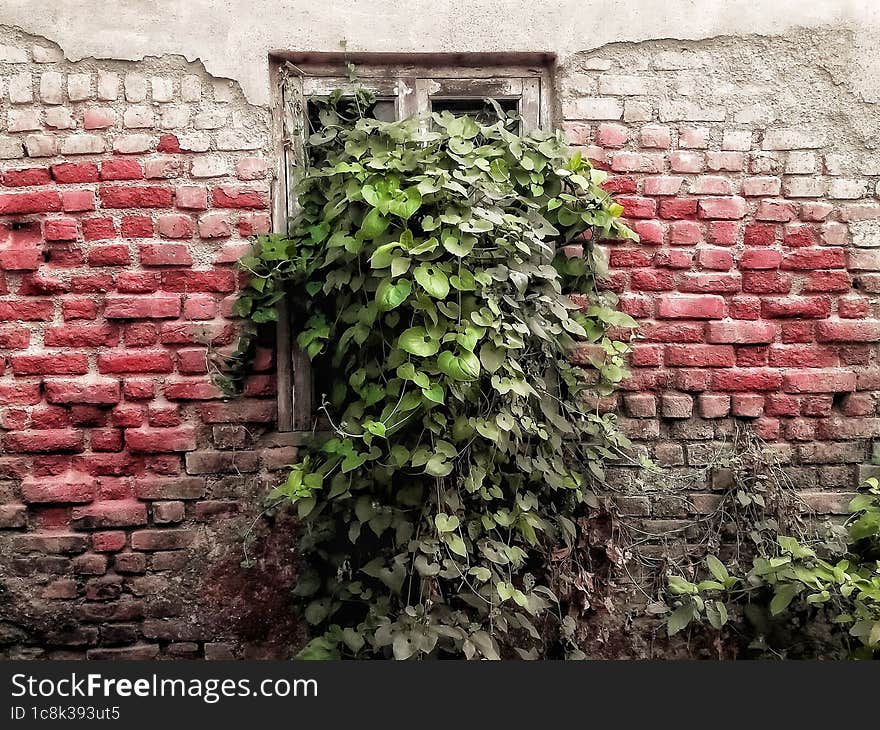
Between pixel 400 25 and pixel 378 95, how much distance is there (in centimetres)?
25

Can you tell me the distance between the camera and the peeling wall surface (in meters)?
2.65

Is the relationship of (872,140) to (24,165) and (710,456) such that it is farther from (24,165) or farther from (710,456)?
(24,165)

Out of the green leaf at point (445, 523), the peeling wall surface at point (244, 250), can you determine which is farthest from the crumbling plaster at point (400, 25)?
the green leaf at point (445, 523)

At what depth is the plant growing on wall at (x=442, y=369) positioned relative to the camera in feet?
7.32

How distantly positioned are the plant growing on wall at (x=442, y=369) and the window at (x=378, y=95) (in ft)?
0.27

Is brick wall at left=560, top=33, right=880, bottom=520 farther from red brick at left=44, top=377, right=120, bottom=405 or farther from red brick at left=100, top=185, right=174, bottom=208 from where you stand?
red brick at left=44, top=377, right=120, bottom=405

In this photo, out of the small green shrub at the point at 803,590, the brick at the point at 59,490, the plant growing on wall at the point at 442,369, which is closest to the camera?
the plant growing on wall at the point at 442,369

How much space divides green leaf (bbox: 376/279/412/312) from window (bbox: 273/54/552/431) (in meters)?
0.67

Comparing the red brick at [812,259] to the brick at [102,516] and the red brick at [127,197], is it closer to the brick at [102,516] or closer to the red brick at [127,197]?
the red brick at [127,197]

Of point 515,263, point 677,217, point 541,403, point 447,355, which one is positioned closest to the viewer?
point 447,355

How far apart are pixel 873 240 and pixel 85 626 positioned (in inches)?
125

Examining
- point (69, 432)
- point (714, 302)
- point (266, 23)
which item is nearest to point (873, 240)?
point (714, 302)

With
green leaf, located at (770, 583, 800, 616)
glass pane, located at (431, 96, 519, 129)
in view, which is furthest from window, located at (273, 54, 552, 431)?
green leaf, located at (770, 583, 800, 616)

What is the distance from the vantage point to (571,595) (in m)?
2.65
